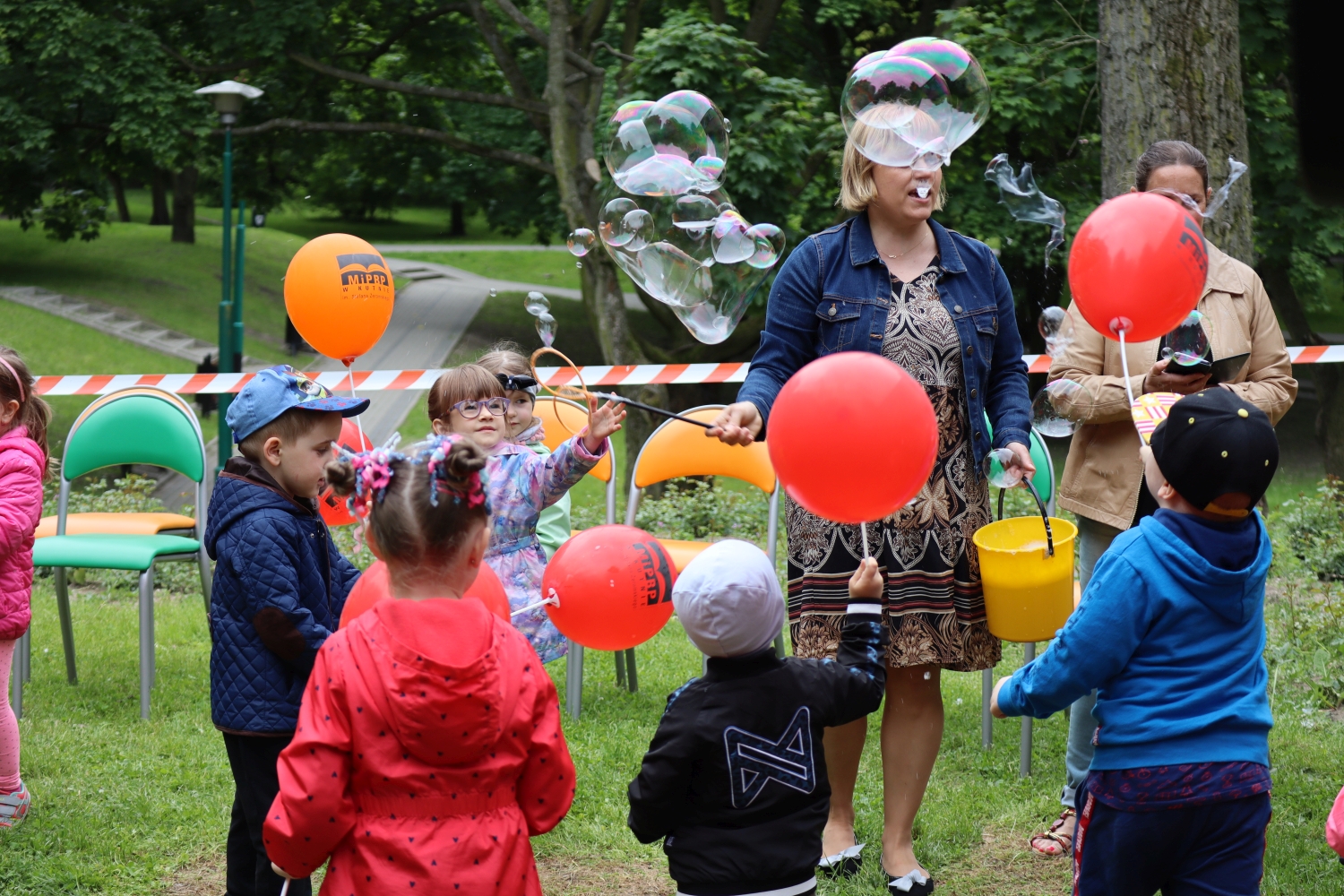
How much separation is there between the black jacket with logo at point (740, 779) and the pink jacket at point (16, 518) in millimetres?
2067

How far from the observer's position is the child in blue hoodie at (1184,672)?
226 cm

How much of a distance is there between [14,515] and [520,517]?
4.54ft

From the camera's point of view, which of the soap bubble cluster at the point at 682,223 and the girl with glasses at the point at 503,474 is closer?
the girl with glasses at the point at 503,474

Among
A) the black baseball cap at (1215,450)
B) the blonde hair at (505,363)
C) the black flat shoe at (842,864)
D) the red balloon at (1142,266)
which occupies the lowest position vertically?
the black flat shoe at (842,864)

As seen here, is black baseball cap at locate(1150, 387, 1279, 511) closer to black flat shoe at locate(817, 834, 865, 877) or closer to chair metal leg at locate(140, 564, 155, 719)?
black flat shoe at locate(817, 834, 865, 877)

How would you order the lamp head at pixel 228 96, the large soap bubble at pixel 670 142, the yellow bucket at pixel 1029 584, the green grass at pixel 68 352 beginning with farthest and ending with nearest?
the green grass at pixel 68 352, the lamp head at pixel 228 96, the large soap bubble at pixel 670 142, the yellow bucket at pixel 1029 584

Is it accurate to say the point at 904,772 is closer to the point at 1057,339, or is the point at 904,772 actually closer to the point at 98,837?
the point at 1057,339

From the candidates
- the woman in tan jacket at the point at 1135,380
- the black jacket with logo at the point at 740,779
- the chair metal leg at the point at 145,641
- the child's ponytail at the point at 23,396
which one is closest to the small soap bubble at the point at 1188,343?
the woman in tan jacket at the point at 1135,380

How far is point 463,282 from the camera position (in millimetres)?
26391

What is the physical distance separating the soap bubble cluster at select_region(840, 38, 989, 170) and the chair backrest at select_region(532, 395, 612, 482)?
6.51ft

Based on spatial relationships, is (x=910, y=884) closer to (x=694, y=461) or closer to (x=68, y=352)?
(x=694, y=461)

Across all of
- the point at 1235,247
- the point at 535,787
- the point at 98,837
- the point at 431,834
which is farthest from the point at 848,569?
the point at 1235,247

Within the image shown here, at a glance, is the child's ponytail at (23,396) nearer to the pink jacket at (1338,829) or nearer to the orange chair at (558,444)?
the orange chair at (558,444)

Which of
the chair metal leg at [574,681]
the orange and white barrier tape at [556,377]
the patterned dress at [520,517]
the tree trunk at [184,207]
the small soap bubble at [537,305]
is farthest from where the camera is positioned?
the tree trunk at [184,207]
